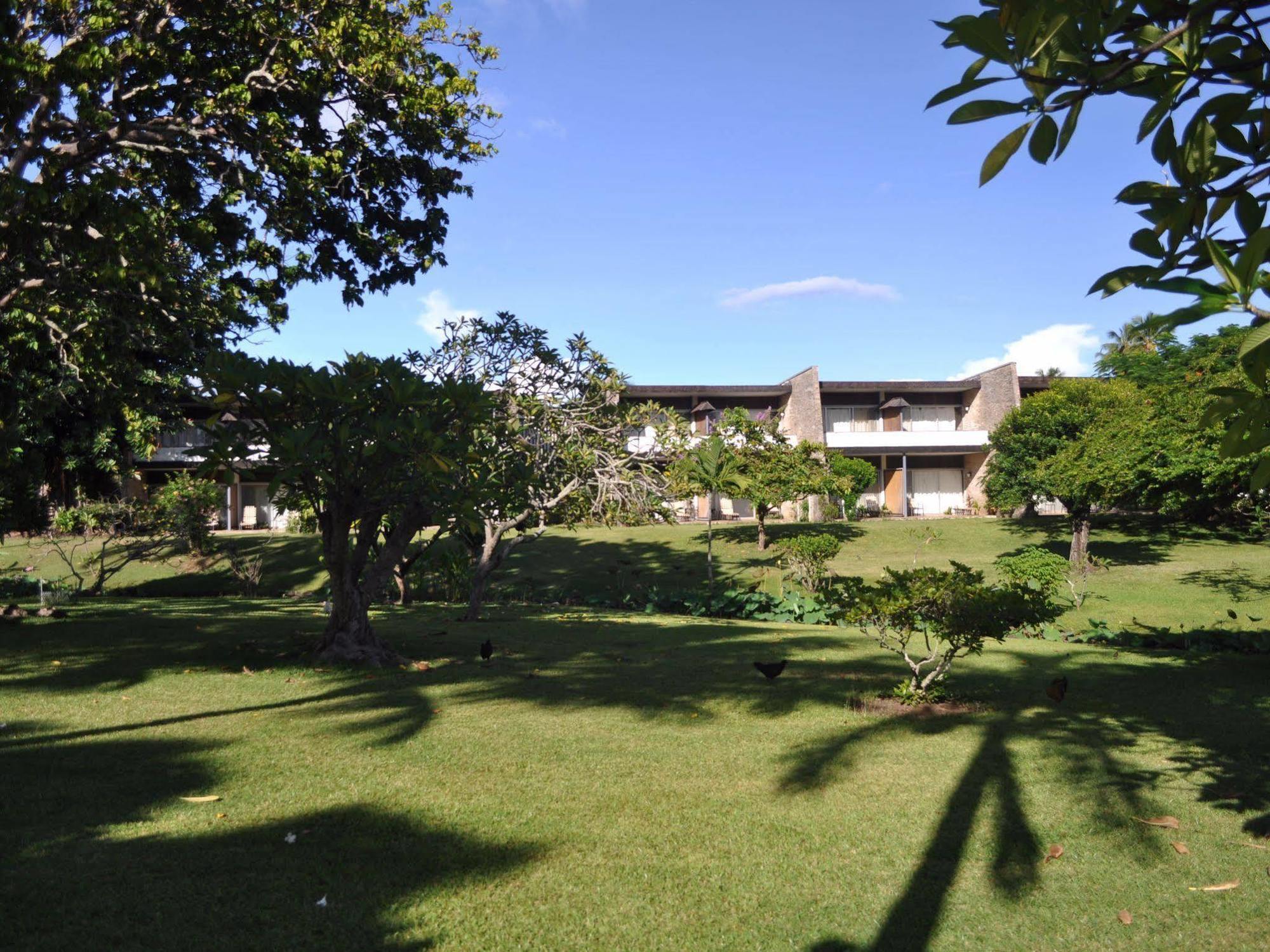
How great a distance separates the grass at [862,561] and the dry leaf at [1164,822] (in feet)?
50.2

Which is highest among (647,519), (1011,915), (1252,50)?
(1252,50)

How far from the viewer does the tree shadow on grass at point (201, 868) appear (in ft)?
12.4

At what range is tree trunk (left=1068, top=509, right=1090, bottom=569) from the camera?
28828mm

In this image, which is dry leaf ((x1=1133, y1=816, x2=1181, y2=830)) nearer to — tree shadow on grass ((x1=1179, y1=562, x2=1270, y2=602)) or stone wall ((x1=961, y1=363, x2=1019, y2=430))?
tree shadow on grass ((x1=1179, y1=562, x2=1270, y2=602))


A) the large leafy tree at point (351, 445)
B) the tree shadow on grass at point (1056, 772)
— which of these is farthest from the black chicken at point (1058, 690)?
the large leafy tree at point (351, 445)

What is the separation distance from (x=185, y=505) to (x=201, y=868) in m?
21.5

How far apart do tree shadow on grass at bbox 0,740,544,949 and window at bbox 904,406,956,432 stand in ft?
146

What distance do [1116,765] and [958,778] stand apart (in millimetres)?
1333

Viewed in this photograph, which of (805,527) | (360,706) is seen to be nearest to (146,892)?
(360,706)

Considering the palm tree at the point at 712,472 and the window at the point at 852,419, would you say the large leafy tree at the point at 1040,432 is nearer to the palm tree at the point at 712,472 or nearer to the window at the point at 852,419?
the window at the point at 852,419

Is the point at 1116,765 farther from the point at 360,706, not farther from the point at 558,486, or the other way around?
the point at 558,486

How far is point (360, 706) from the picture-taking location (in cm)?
862

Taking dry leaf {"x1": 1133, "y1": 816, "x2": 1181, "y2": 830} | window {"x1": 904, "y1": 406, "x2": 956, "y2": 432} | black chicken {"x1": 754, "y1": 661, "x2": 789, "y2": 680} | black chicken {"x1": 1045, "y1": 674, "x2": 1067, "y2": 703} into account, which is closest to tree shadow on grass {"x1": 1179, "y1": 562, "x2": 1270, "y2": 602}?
black chicken {"x1": 1045, "y1": 674, "x2": 1067, "y2": 703}

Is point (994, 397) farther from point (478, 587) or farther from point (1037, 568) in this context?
point (478, 587)
